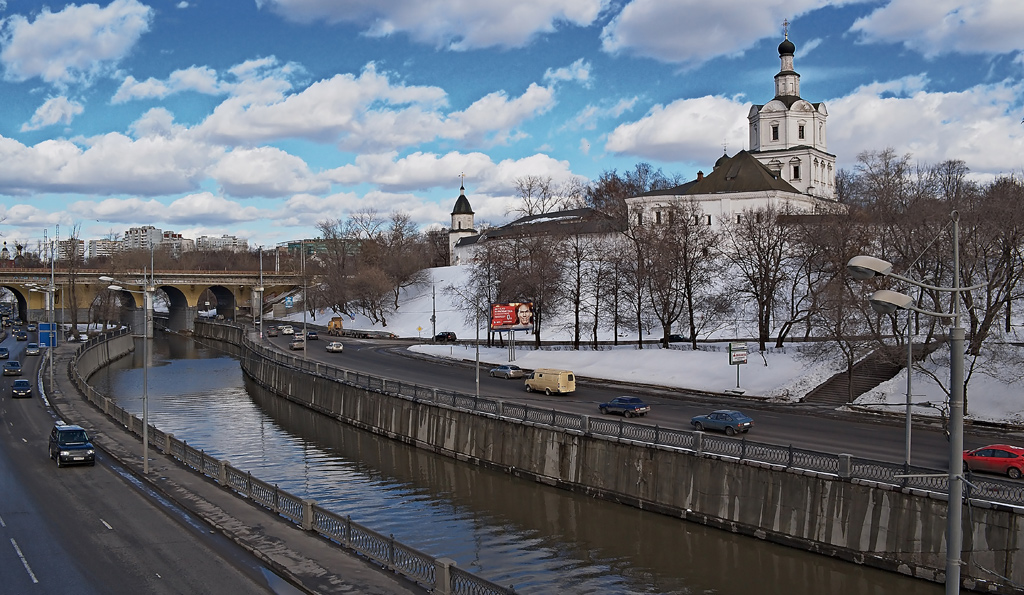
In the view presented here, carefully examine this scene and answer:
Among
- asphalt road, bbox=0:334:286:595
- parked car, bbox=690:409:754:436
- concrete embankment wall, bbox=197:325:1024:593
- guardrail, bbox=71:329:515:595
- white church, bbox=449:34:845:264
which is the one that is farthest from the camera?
white church, bbox=449:34:845:264

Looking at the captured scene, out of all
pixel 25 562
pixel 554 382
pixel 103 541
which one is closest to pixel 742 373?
pixel 554 382

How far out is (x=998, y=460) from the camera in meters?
24.9

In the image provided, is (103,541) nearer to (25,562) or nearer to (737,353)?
(25,562)

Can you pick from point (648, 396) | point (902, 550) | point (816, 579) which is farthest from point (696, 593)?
point (648, 396)

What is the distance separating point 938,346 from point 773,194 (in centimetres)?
6630

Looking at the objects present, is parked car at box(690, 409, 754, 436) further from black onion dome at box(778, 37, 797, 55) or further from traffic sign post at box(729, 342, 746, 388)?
black onion dome at box(778, 37, 797, 55)

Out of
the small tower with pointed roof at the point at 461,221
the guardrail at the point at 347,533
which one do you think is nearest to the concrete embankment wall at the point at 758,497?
the guardrail at the point at 347,533

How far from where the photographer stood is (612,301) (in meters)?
74.5

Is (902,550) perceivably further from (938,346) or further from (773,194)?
(773,194)

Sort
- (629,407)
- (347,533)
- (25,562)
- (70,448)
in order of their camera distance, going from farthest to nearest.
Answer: (629,407)
(70,448)
(347,533)
(25,562)

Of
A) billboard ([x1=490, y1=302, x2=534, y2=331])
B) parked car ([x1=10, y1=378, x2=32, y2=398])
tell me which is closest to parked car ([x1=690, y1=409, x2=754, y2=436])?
billboard ([x1=490, y1=302, x2=534, y2=331])

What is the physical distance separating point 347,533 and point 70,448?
17.2 meters

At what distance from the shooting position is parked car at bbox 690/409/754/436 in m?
32.6

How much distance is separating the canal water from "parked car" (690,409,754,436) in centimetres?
549
